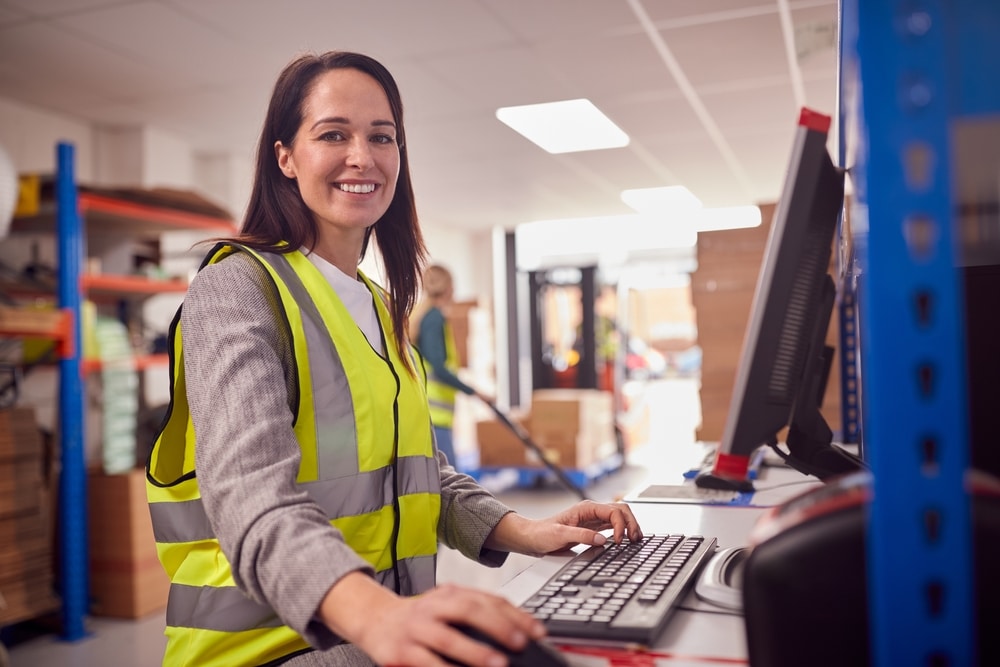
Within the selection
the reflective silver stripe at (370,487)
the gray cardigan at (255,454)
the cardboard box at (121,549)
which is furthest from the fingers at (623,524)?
the cardboard box at (121,549)

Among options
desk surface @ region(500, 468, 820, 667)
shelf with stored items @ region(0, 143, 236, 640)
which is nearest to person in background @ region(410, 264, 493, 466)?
shelf with stored items @ region(0, 143, 236, 640)

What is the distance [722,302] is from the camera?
9.86ft

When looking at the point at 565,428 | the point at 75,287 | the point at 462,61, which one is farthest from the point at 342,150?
A: the point at 565,428

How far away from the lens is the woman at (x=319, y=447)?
0.77 meters

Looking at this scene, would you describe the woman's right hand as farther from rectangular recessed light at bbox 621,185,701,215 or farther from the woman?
rectangular recessed light at bbox 621,185,701,215

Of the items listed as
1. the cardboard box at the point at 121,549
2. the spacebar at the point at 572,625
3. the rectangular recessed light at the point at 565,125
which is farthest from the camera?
the rectangular recessed light at the point at 565,125

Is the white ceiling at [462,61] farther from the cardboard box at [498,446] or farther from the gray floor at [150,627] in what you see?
the cardboard box at [498,446]

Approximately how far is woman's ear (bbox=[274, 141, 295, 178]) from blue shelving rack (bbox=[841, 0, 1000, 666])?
0.96 meters

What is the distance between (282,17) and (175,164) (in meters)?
2.43

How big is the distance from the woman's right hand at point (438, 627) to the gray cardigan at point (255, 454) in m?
0.07

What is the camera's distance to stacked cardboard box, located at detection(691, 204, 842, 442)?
290 cm

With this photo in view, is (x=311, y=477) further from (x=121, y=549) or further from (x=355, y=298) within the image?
(x=121, y=549)

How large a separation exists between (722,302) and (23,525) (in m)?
2.95

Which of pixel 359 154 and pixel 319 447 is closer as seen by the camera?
pixel 319 447
